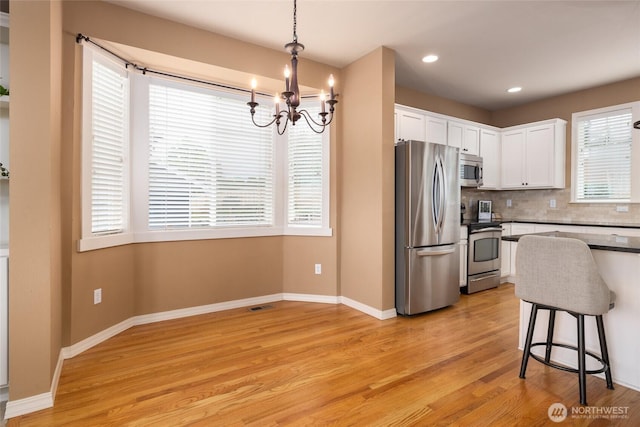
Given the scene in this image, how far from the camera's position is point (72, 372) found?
227 cm

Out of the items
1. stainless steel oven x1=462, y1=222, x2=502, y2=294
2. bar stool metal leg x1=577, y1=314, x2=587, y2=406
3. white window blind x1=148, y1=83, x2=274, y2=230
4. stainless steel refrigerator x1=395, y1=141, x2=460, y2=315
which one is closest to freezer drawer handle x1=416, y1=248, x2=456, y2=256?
stainless steel refrigerator x1=395, y1=141, x2=460, y2=315

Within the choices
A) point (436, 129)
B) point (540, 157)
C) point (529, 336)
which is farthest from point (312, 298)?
point (540, 157)

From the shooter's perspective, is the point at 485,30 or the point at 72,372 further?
the point at 485,30

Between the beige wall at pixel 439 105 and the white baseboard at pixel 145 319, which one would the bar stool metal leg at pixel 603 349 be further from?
the beige wall at pixel 439 105

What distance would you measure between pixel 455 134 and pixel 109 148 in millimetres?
4254

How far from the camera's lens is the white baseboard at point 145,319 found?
184cm

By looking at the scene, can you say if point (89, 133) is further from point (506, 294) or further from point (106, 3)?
point (506, 294)

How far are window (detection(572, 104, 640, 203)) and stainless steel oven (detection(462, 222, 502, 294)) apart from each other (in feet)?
4.51

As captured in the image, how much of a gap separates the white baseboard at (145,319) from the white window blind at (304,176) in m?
0.93

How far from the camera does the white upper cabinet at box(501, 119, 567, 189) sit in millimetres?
4711

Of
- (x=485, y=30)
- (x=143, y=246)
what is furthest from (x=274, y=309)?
(x=485, y=30)

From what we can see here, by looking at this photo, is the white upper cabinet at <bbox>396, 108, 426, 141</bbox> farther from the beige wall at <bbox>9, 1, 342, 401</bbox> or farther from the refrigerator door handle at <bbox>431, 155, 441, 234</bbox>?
the beige wall at <bbox>9, 1, 342, 401</bbox>

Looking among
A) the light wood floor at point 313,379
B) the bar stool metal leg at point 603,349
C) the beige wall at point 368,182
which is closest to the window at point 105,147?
the light wood floor at point 313,379

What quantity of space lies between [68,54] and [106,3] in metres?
0.57
